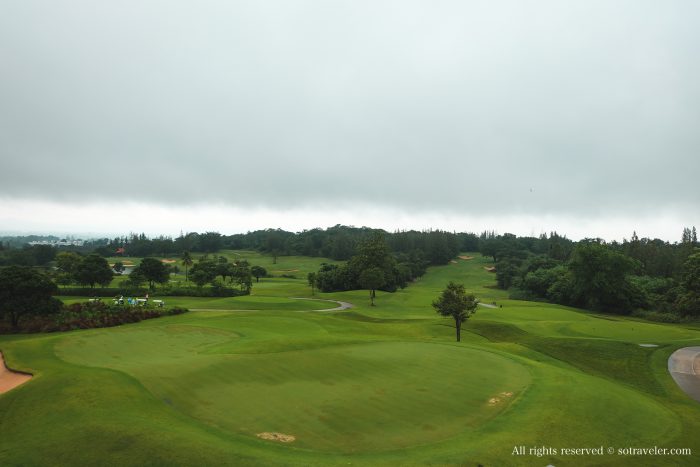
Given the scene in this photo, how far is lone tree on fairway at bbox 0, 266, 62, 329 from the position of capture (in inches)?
1507

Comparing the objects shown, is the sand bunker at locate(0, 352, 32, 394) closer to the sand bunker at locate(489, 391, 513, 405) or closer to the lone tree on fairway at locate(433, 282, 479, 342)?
the sand bunker at locate(489, 391, 513, 405)

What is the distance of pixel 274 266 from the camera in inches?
6260

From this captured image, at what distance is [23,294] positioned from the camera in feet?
129

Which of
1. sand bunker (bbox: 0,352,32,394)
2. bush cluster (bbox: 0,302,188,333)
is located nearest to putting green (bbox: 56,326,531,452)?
sand bunker (bbox: 0,352,32,394)

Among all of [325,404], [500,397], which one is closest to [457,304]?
[500,397]

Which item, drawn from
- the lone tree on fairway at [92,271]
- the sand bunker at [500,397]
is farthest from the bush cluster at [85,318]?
the sand bunker at [500,397]

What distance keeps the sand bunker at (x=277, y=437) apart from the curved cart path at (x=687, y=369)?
23710 mm

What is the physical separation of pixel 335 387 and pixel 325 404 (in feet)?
7.22

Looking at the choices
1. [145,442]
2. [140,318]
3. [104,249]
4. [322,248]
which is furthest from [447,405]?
[104,249]

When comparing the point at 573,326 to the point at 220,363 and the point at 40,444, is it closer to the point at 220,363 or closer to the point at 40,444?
the point at 220,363

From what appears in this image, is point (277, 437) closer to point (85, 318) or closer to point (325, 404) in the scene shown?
point (325, 404)

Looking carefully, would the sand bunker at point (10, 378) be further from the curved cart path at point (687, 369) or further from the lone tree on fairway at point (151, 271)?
the lone tree on fairway at point (151, 271)

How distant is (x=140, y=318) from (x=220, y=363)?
28.3m

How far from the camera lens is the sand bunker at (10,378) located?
20.7 m
